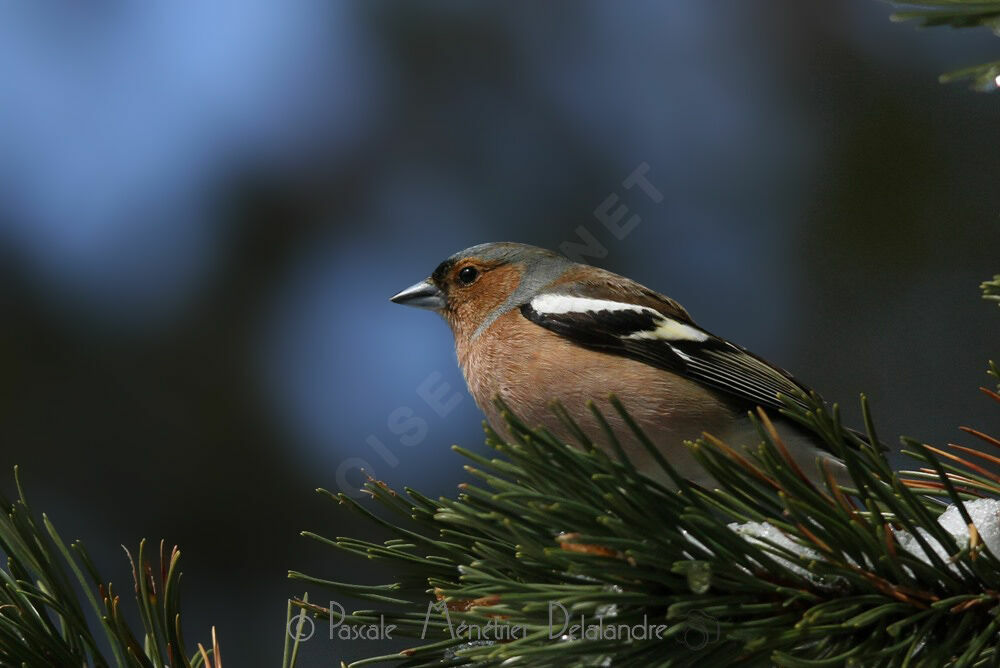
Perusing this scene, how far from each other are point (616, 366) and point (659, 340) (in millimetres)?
215

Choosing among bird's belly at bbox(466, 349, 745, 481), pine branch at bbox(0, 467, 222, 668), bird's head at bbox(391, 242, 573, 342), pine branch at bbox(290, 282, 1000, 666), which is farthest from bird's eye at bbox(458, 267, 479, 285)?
pine branch at bbox(290, 282, 1000, 666)

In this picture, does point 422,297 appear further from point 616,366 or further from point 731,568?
point 731,568

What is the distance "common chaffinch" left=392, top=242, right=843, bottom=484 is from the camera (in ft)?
6.86

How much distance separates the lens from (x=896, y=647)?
2.91 ft

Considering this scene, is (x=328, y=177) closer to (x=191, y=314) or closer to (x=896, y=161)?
(x=191, y=314)

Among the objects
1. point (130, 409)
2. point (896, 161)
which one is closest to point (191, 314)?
point (130, 409)

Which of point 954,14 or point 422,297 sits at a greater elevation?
point 954,14

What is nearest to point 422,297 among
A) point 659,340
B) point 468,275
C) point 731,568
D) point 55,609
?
point 468,275

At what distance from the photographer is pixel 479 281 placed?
271cm

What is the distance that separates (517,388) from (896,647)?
132 centimetres

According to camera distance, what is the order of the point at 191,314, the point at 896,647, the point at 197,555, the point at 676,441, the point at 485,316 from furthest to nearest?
the point at 191,314
the point at 197,555
the point at 485,316
the point at 676,441
the point at 896,647

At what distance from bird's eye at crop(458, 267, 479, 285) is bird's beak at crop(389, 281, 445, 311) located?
0.24ft

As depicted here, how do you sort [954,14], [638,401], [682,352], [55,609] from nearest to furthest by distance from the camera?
[954,14]
[55,609]
[638,401]
[682,352]

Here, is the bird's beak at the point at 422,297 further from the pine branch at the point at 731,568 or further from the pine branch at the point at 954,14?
the pine branch at the point at 954,14
